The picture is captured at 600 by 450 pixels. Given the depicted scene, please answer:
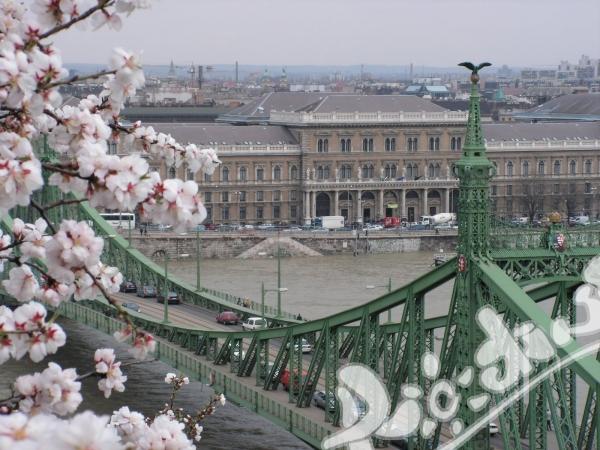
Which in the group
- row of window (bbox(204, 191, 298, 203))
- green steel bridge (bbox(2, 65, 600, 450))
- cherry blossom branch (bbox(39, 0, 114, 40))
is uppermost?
cherry blossom branch (bbox(39, 0, 114, 40))

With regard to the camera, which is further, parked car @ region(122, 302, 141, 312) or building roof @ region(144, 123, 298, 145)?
building roof @ region(144, 123, 298, 145)

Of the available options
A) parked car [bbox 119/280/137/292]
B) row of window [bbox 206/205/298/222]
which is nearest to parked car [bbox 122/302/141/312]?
parked car [bbox 119/280/137/292]

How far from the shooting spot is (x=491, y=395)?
1802 centimetres

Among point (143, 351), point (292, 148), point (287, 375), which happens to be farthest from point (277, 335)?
point (292, 148)

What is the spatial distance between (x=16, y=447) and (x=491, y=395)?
43.4 ft

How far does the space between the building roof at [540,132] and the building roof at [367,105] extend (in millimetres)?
2581

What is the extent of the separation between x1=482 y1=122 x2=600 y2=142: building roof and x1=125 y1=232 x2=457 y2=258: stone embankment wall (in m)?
9.79

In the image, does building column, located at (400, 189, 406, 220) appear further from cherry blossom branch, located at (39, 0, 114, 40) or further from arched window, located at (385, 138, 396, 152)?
cherry blossom branch, located at (39, 0, 114, 40)

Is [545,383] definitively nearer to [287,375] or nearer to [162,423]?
[287,375]

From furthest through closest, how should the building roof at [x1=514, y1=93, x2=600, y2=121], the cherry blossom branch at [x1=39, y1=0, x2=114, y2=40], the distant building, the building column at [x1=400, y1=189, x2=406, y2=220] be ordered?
the distant building, the building roof at [x1=514, y1=93, x2=600, y2=121], the building column at [x1=400, y1=189, x2=406, y2=220], the cherry blossom branch at [x1=39, y1=0, x2=114, y2=40]

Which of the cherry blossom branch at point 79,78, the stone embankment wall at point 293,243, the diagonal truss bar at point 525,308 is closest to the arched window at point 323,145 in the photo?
the stone embankment wall at point 293,243

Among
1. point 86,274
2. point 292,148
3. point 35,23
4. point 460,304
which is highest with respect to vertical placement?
point 35,23

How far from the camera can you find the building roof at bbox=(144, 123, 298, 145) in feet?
227

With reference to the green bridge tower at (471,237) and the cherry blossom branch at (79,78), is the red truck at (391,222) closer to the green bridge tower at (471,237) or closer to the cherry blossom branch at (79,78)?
the green bridge tower at (471,237)
